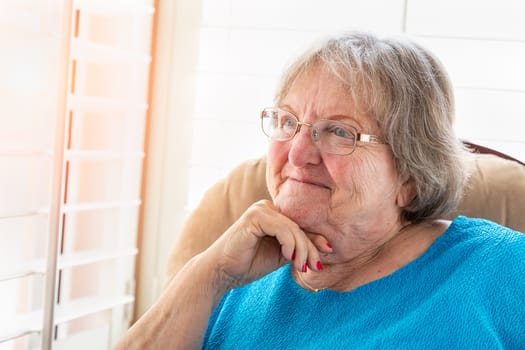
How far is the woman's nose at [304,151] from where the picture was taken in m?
1.44

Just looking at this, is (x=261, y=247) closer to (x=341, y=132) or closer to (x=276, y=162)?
(x=276, y=162)

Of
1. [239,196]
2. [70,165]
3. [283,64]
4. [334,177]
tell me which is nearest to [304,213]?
[334,177]

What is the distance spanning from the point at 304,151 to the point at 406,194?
0.24 m

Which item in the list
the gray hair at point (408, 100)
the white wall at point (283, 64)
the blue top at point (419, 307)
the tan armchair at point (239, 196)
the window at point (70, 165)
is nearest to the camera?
the blue top at point (419, 307)

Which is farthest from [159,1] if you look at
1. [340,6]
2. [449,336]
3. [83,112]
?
[449,336]

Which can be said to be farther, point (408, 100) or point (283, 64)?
point (283, 64)

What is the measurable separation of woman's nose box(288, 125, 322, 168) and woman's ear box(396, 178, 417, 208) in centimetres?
19

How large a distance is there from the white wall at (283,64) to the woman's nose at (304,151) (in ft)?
3.17

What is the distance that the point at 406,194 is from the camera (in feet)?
4.94

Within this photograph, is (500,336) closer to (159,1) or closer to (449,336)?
(449,336)

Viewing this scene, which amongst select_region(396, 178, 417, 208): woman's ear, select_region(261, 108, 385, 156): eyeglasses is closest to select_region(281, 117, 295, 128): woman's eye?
select_region(261, 108, 385, 156): eyeglasses

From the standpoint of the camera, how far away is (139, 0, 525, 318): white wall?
231 centimetres

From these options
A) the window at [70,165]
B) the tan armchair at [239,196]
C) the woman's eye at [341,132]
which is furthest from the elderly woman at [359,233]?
the window at [70,165]

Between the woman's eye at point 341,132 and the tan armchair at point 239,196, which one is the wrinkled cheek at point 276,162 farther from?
the tan armchair at point 239,196
